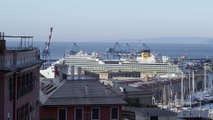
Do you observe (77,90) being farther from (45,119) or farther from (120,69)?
(120,69)

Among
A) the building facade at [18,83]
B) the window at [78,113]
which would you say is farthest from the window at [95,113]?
the building facade at [18,83]

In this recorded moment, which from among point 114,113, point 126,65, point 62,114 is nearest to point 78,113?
point 62,114

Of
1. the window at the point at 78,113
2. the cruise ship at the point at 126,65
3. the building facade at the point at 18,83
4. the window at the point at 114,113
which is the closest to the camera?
the building facade at the point at 18,83

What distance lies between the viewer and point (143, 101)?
56156mm

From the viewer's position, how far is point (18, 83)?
24609 millimetres

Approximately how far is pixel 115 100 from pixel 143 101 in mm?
19413

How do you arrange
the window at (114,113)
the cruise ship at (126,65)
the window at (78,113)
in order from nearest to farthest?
the window at (78,113)
the window at (114,113)
the cruise ship at (126,65)

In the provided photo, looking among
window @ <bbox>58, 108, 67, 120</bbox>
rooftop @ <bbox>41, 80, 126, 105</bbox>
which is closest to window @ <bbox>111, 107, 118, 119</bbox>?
rooftop @ <bbox>41, 80, 126, 105</bbox>

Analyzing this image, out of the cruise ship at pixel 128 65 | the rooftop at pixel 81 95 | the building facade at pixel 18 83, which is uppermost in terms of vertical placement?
the building facade at pixel 18 83

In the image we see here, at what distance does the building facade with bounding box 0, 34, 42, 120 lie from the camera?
21.5 meters

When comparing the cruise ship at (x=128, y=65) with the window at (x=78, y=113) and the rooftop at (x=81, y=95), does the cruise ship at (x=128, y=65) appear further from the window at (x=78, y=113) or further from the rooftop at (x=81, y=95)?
the window at (x=78, y=113)

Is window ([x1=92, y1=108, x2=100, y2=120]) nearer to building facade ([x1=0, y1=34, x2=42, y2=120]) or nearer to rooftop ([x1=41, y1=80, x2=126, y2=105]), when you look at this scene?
rooftop ([x1=41, y1=80, x2=126, y2=105])

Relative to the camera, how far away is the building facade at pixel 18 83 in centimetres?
2147

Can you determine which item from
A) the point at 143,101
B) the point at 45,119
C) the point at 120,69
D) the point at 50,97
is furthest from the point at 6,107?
the point at 120,69
